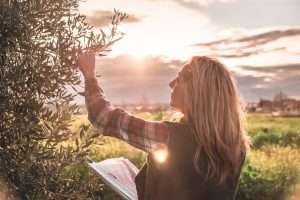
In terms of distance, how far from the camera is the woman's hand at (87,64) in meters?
4.09

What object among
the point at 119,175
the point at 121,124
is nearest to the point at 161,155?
the point at 121,124

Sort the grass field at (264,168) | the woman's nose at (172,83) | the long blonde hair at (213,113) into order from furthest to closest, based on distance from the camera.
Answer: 1. the grass field at (264,168)
2. the woman's nose at (172,83)
3. the long blonde hair at (213,113)

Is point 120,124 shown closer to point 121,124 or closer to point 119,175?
point 121,124

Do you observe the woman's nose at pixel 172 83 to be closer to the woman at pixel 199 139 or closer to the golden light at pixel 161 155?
the woman at pixel 199 139

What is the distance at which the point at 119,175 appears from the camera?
4.09 meters

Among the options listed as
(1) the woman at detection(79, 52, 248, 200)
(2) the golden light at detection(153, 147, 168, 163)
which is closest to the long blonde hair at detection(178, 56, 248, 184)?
(1) the woman at detection(79, 52, 248, 200)

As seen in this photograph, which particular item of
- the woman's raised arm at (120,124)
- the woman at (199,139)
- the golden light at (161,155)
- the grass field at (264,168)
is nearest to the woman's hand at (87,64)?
the woman's raised arm at (120,124)

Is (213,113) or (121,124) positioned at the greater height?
(213,113)

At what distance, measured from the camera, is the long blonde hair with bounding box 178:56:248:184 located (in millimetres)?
3672

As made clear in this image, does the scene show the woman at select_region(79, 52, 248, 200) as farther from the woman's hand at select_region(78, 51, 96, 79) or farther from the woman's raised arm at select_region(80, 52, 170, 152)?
the woman's hand at select_region(78, 51, 96, 79)

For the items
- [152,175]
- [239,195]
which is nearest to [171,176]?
[152,175]

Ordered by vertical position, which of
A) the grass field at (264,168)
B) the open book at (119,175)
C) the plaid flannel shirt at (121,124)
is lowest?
the grass field at (264,168)

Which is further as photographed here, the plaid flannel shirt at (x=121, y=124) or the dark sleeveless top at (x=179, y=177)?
the plaid flannel shirt at (x=121, y=124)

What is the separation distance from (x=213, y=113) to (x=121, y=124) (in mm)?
508
